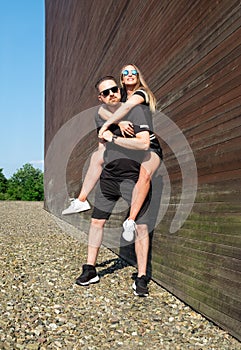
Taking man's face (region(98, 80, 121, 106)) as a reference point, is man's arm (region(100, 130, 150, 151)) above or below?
below

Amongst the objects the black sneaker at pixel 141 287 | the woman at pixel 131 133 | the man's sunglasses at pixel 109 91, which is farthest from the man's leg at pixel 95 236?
the man's sunglasses at pixel 109 91

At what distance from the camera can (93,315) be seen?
2.82 m

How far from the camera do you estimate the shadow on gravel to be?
3.99m

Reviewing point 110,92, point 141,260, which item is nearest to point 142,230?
point 141,260

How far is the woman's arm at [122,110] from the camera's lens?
312cm

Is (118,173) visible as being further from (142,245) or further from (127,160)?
(142,245)

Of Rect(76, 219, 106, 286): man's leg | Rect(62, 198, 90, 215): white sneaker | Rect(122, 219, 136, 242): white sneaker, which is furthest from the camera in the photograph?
Rect(76, 219, 106, 286): man's leg

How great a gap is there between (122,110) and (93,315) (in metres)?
1.37

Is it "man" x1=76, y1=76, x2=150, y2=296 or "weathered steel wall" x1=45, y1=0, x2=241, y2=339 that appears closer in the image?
"weathered steel wall" x1=45, y1=0, x2=241, y2=339

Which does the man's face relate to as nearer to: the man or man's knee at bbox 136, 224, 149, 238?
the man

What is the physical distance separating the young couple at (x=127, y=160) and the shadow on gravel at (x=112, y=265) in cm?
54

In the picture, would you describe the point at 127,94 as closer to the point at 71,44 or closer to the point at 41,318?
the point at 41,318

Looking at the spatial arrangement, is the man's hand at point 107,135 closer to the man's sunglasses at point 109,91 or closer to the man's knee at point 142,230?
the man's sunglasses at point 109,91

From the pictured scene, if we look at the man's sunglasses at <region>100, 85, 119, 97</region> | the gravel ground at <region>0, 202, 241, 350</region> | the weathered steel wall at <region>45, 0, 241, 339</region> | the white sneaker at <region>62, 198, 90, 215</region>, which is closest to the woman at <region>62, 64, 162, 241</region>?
the white sneaker at <region>62, 198, 90, 215</region>
